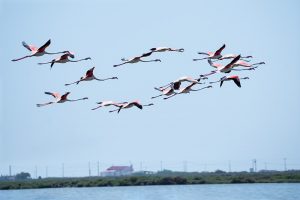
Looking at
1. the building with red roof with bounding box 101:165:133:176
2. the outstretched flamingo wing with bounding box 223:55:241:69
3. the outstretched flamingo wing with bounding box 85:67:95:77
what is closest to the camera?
the outstretched flamingo wing with bounding box 223:55:241:69

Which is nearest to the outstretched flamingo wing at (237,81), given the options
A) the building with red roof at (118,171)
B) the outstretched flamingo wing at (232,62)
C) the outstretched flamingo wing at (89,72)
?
the outstretched flamingo wing at (232,62)

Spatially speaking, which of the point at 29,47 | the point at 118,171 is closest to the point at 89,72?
the point at 29,47

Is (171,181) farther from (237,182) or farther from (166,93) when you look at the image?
Result: (166,93)

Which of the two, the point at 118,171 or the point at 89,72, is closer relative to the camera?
the point at 89,72

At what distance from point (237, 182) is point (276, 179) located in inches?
166

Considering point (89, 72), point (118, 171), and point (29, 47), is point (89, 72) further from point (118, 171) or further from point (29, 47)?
point (118, 171)

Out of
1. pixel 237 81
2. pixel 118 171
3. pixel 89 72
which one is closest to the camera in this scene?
pixel 237 81

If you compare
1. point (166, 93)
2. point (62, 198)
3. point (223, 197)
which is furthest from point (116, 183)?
point (166, 93)

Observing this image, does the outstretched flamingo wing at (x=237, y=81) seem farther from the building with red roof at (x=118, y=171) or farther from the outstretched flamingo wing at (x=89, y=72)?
the building with red roof at (x=118, y=171)

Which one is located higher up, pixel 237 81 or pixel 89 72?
pixel 89 72

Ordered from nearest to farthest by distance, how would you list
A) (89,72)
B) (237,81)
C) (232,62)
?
(237,81) → (232,62) → (89,72)

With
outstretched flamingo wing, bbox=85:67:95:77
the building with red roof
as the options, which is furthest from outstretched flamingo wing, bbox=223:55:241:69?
the building with red roof

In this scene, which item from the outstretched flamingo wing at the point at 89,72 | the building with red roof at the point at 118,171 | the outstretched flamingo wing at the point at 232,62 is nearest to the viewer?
the outstretched flamingo wing at the point at 232,62

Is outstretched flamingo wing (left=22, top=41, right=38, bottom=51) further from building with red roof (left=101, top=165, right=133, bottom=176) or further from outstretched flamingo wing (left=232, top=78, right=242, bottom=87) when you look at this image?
building with red roof (left=101, top=165, right=133, bottom=176)
